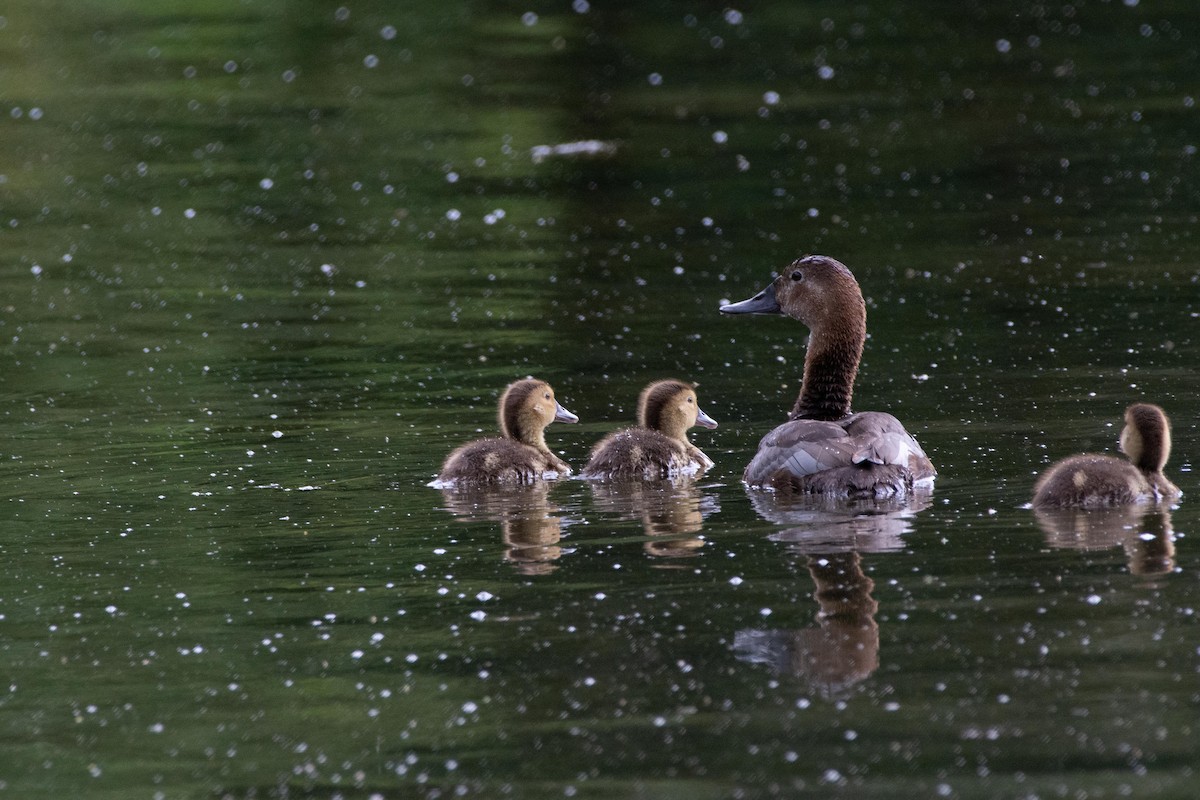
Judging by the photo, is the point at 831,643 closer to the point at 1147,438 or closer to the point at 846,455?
the point at 846,455

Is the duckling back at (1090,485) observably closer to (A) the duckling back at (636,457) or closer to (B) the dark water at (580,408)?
(B) the dark water at (580,408)

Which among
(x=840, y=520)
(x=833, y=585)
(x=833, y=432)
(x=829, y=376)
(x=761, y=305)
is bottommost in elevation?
(x=833, y=585)

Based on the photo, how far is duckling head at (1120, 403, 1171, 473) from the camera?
948 cm

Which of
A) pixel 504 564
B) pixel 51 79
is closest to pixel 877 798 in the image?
pixel 504 564

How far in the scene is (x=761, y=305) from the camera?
12023 mm

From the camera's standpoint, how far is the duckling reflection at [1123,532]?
8.28 metres


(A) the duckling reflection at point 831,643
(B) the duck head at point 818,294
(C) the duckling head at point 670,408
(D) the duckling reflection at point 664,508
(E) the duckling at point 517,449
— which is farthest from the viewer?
(B) the duck head at point 818,294

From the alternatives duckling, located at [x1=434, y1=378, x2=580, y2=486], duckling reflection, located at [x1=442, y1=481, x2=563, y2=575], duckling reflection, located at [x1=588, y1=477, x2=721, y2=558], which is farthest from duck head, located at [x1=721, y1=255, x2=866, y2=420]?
duckling reflection, located at [x1=442, y1=481, x2=563, y2=575]

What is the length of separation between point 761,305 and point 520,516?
285cm

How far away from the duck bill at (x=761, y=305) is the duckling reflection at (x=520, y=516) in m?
1.99

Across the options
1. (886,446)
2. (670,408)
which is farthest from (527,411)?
(886,446)

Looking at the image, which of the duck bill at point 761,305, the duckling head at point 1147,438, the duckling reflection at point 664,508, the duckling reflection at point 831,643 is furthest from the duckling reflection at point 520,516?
the duckling head at point 1147,438

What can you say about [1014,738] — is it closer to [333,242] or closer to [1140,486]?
[1140,486]

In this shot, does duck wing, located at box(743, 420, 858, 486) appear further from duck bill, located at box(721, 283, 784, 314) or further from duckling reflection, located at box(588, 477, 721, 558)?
duck bill, located at box(721, 283, 784, 314)
